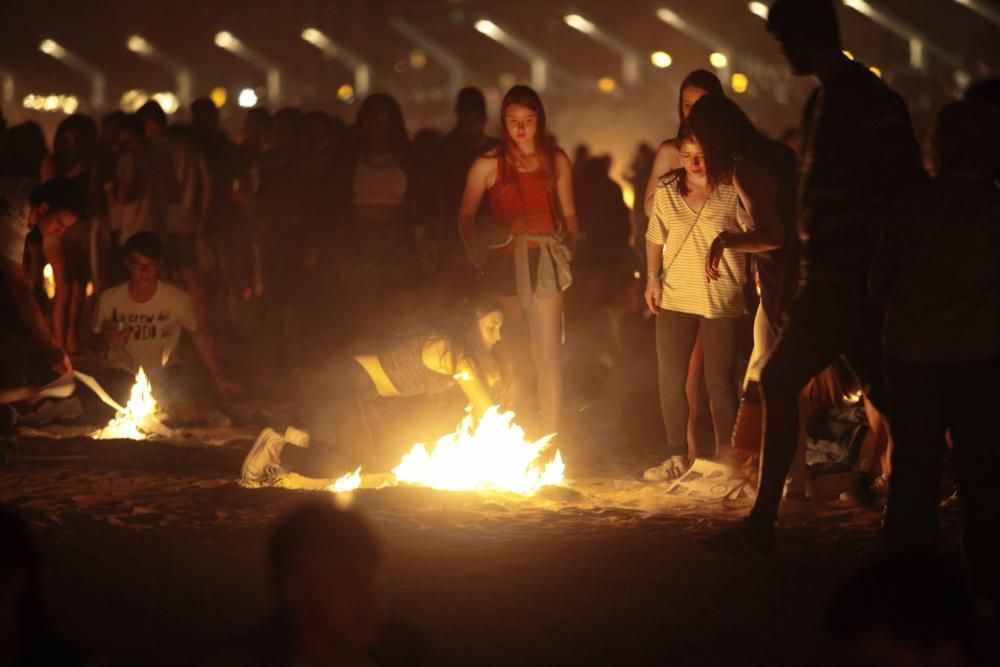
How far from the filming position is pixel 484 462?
25.5 ft

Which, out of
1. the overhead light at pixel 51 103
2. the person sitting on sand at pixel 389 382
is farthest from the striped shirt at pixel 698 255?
the overhead light at pixel 51 103

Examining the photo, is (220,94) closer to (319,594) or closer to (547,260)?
(547,260)

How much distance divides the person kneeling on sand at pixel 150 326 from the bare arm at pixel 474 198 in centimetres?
263

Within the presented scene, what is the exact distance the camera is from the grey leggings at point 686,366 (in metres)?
7.52

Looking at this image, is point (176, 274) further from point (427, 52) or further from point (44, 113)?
point (427, 52)

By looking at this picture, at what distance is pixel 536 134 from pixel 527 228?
0.56 m

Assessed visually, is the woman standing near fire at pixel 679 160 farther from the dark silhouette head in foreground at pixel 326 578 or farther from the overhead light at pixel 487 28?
the overhead light at pixel 487 28

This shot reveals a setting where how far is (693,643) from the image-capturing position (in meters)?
4.92

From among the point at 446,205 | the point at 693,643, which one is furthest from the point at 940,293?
the point at 446,205

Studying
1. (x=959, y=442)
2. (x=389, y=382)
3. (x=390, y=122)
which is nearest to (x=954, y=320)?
(x=959, y=442)

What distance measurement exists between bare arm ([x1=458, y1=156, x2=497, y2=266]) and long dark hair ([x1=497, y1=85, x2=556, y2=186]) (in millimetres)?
91

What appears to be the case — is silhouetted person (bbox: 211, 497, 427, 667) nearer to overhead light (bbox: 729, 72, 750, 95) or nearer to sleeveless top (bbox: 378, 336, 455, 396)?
sleeveless top (bbox: 378, 336, 455, 396)

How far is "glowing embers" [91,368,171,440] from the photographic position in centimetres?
938

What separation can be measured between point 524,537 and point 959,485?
201 centimetres
